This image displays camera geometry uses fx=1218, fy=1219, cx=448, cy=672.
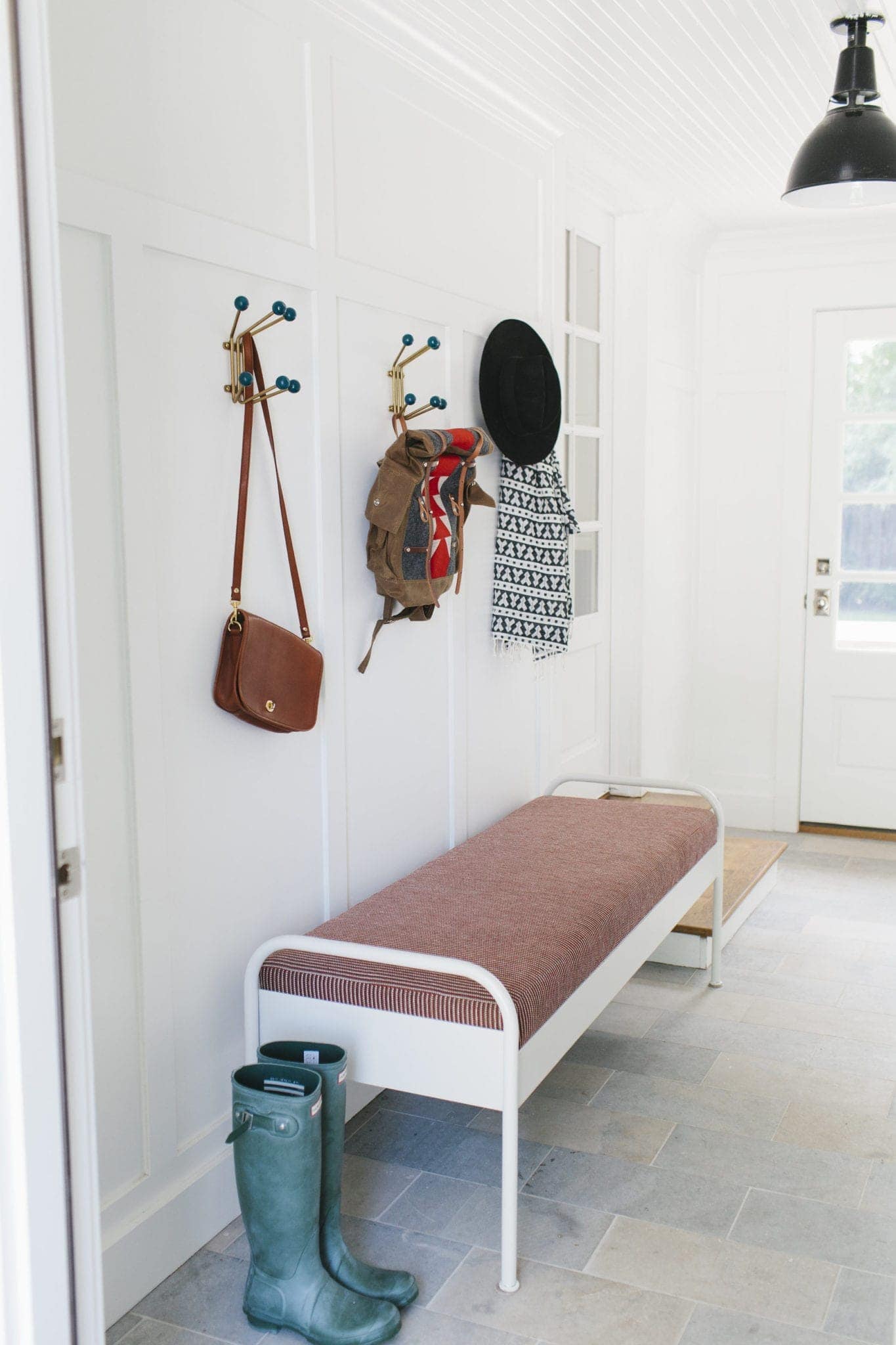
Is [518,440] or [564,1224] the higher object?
[518,440]

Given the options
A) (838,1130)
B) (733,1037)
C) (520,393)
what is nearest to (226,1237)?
(838,1130)

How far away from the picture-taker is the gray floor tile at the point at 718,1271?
82.0 inches

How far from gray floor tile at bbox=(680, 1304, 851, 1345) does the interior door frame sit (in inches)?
40.0

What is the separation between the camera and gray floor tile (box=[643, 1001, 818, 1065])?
309 centimetres

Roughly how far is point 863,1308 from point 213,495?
5.93ft

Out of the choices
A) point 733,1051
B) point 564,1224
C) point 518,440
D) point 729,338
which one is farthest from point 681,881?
point 729,338

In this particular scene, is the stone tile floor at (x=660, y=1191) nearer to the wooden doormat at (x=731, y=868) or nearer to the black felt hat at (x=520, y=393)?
the wooden doormat at (x=731, y=868)

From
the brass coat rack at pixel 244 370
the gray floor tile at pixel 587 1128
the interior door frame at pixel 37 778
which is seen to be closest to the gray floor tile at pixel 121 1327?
the interior door frame at pixel 37 778

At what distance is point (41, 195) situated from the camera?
4.86ft

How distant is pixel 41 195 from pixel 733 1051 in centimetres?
254

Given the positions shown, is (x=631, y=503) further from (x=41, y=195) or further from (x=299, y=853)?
(x=41, y=195)

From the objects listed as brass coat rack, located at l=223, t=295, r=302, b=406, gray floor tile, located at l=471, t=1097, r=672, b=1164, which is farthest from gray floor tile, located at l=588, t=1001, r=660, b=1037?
brass coat rack, located at l=223, t=295, r=302, b=406

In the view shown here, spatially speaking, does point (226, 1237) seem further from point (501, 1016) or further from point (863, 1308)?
point (863, 1308)

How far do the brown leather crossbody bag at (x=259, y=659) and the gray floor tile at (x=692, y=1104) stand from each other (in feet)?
3.96
